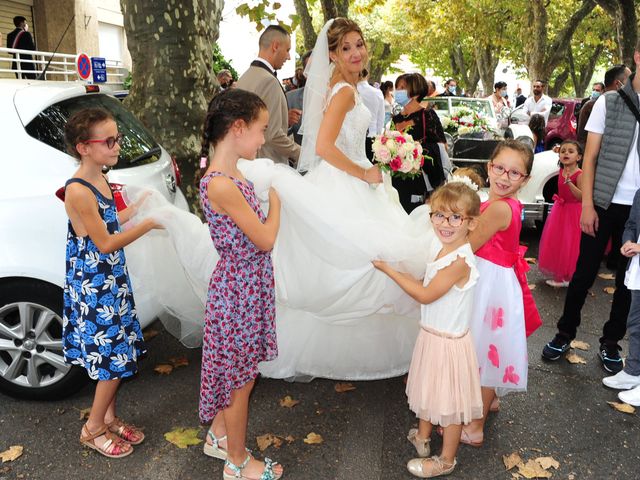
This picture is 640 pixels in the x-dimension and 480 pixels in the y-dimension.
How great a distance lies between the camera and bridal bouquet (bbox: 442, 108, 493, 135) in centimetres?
940

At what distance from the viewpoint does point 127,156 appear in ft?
13.0

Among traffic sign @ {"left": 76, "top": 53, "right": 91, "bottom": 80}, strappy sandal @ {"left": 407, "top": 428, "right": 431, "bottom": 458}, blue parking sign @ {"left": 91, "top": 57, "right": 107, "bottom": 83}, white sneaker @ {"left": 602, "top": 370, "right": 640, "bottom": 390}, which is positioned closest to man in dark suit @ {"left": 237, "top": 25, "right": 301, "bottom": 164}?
strappy sandal @ {"left": 407, "top": 428, "right": 431, "bottom": 458}

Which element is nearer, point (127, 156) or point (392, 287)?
point (392, 287)

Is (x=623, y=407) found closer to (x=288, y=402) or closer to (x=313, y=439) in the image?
(x=313, y=439)

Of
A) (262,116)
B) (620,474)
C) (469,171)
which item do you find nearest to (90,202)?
(262,116)

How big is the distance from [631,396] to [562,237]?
8.07 ft

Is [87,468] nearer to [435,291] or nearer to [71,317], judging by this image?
[71,317]

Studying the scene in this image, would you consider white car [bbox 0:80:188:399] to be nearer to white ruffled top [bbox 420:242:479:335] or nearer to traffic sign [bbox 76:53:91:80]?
white ruffled top [bbox 420:242:479:335]

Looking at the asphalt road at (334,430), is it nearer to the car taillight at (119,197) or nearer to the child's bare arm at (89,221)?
the child's bare arm at (89,221)

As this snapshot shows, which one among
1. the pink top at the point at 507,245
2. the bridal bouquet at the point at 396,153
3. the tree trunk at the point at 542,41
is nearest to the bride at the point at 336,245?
the bridal bouquet at the point at 396,153

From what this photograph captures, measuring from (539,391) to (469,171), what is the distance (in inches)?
67.6

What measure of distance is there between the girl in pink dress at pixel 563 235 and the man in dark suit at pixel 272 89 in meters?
2.77

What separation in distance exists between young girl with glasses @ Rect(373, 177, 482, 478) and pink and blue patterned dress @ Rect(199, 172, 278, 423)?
72 centimetres

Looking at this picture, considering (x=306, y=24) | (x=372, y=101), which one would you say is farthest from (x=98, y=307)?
(x=306, y=24)
